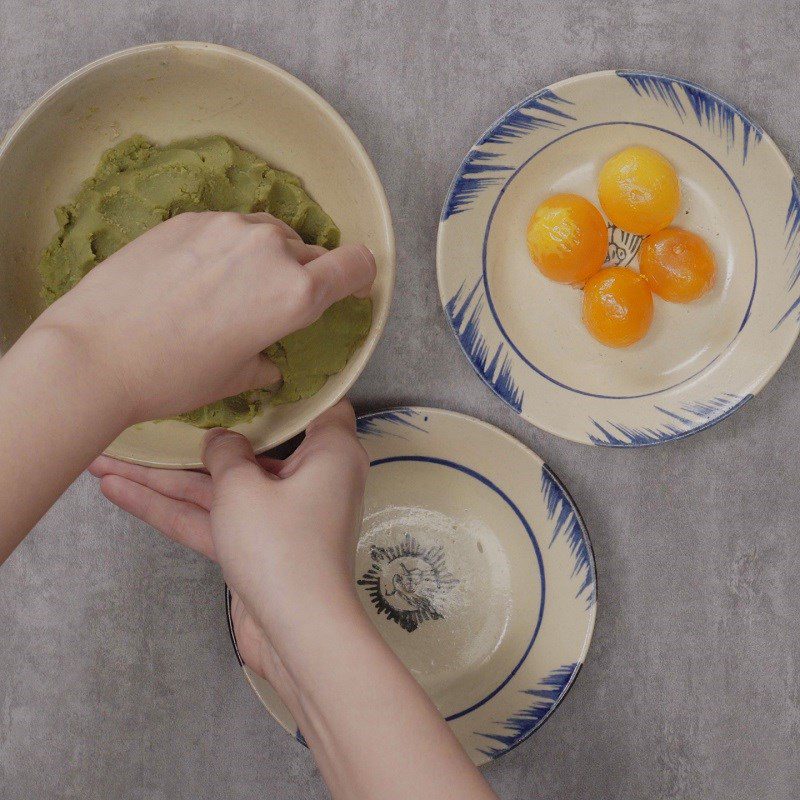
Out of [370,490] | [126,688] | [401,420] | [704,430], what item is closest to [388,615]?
[370,490]

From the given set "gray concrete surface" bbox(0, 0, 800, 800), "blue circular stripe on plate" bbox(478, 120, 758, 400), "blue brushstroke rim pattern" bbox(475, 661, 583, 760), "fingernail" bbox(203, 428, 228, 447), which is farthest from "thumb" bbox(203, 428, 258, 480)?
"blue brushstroke rim pattern" bbox(475, 661, 583, 760)

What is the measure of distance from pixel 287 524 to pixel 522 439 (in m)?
0.42

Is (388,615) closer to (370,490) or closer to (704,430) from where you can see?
(370,490)

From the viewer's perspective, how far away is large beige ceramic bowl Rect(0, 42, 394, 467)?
2.51 ft

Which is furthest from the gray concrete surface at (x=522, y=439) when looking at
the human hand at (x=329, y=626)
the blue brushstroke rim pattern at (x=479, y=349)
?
the human hand at (x=329, y=626)

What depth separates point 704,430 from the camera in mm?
991

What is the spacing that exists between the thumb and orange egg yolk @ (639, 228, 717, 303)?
1.77ft

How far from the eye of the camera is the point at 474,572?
1010 millimetres

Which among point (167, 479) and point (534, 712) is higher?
point (167, 479)

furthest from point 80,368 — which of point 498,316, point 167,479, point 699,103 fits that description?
point 699,103

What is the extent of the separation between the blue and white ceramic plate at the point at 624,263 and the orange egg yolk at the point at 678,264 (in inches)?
1.2

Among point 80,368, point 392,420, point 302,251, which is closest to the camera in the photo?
point 80,368

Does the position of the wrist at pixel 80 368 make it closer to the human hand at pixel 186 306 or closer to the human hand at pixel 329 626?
the human hand at pixel 186 306

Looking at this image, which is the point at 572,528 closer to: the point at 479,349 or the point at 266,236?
the point at 479,349
